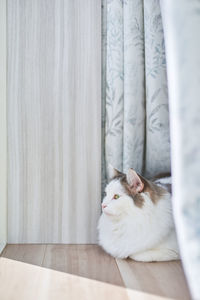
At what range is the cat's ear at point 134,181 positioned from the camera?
1.23m

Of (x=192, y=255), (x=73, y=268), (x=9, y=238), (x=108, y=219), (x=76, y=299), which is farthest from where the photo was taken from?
(x=9, y=238)

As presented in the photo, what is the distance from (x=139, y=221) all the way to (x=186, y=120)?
67 centimetres

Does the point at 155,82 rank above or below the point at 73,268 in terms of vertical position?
above

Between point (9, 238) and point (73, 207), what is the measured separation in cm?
29

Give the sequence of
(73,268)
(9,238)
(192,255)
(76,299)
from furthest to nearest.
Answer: (9,238) < (73,268) < (76,299) < (192,255)

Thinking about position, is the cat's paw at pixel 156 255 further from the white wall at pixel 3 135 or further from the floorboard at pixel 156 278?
the white wall at pixel 3 135

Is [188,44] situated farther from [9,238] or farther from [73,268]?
[9,238]

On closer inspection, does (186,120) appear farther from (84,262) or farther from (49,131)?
(49,131)

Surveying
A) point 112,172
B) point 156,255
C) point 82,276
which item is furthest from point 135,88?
point 82,276

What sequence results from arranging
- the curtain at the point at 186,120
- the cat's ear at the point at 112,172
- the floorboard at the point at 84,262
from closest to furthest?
1. the curtain at the point at 186,120
2. the floorboard at the point at 84,262
3. the cat's ear at the point at 112,172

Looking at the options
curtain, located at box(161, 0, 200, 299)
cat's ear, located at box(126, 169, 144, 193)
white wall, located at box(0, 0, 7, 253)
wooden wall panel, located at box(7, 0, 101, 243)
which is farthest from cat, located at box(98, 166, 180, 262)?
curtain, located at box(161, 0, 200, 299)

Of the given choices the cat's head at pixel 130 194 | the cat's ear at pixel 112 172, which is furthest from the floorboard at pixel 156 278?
the cat's ear at pixel 112 172

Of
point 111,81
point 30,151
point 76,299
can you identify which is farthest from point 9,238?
point 111,81

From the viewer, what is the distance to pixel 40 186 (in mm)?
1437
